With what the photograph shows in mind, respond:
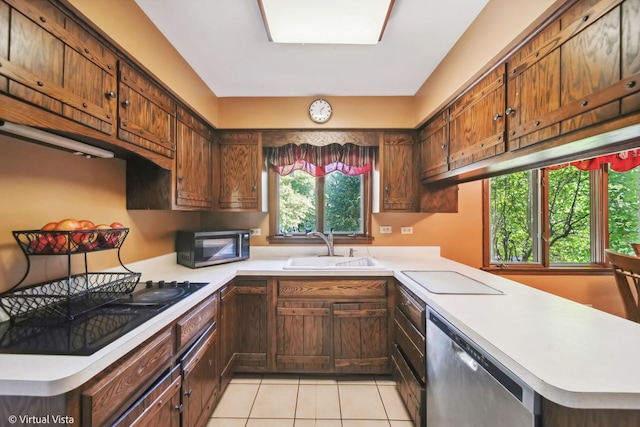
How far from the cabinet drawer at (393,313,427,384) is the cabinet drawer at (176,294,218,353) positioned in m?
1.33

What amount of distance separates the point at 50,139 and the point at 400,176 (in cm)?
239

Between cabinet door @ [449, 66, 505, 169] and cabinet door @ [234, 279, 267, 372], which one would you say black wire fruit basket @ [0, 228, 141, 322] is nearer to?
cabinet door @ [234, 279, 267, 372]

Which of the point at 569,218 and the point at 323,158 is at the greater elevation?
the point at 323,158

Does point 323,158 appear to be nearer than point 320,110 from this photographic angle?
No

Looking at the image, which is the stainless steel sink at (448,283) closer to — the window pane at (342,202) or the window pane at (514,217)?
the window pane at (342,202)

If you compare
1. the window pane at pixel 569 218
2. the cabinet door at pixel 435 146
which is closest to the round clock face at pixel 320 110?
the cabinet door at pixel 435 146

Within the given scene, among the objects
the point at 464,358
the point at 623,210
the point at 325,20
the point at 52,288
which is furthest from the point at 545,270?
the point at 52,288

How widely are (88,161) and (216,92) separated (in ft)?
4.37

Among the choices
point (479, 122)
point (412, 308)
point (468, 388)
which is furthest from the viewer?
point (412, 308)

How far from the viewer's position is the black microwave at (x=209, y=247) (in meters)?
2.09

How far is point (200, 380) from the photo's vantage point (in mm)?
1489

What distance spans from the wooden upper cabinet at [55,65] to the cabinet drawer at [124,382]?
0.95 m

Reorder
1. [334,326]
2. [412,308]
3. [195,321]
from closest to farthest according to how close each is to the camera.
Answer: [195,321], [412,308], [334,326]

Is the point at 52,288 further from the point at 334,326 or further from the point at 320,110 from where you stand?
the point at 320,110
